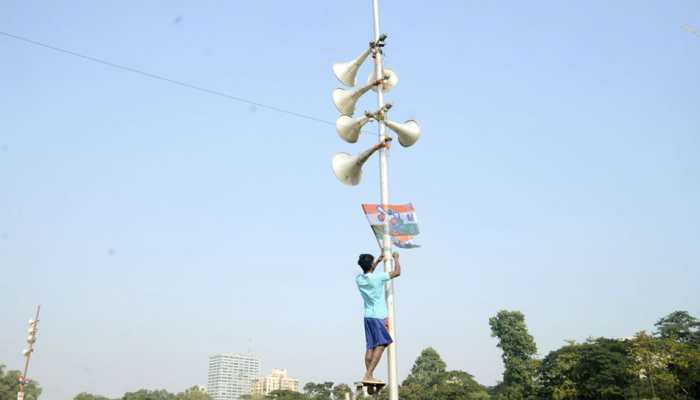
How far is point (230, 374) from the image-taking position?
18375 cm

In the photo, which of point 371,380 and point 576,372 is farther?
point 576,372

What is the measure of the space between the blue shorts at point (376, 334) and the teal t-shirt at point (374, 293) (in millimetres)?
68

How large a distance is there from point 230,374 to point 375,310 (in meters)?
189

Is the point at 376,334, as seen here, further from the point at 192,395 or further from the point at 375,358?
the point at 192,395

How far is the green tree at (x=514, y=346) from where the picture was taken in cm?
6247

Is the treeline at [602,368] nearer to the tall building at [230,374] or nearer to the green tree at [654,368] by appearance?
the green tree at [654,368]

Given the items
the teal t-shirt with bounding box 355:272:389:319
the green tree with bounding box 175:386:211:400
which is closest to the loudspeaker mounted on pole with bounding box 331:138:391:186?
the teal t-shirt with bounding box 355:272:389:319

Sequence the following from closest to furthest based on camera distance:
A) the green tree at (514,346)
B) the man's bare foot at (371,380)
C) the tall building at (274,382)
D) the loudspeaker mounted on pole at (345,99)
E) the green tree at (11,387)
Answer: the man's bare foot at (371,380) → the loudspeaker mounted on pole at (345,99) → the green tree at (514,346) → the green tree at (11,387) → the tall building at (274,382)

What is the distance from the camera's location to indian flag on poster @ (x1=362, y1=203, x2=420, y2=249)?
22.5 ft

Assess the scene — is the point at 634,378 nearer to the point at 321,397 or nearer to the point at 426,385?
the point at 426,385

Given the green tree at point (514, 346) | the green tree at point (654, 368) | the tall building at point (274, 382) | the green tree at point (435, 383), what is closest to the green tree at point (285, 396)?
the green tree at point (435, 383)

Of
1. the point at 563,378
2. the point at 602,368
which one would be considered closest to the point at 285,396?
the point at 563,378

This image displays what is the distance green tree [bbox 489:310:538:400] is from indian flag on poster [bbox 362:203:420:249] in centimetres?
5888

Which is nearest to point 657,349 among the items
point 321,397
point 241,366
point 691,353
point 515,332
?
point 691,353
